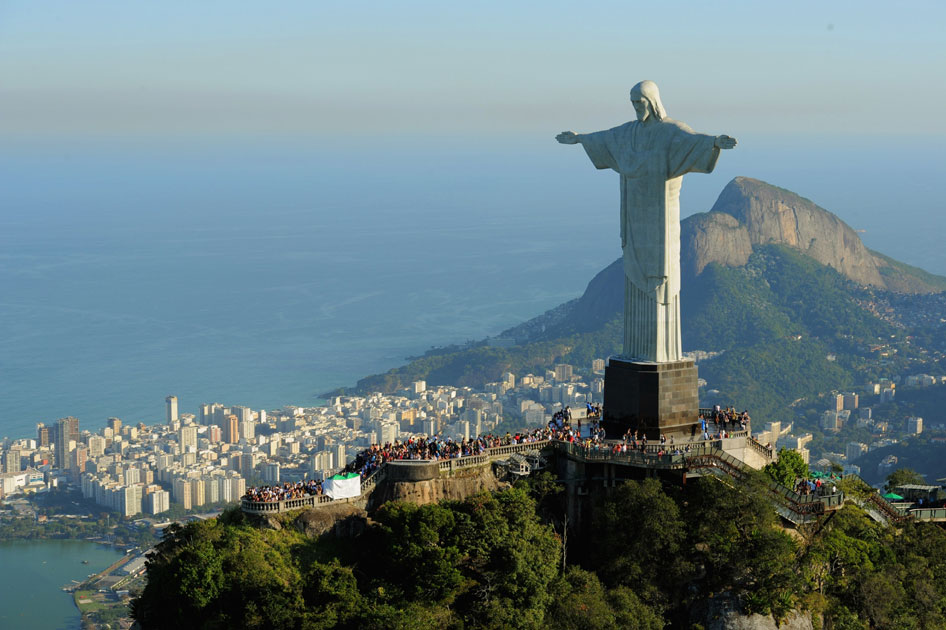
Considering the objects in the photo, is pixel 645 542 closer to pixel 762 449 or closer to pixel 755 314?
pixel 762 449

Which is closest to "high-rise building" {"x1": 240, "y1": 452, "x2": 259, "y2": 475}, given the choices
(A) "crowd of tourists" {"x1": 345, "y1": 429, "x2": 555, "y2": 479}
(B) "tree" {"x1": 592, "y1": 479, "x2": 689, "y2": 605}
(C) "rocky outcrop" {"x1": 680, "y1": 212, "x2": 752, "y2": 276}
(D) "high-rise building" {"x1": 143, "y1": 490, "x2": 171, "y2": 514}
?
(D) "high-rise building" {"x1": 143, "y1": 490, "x2": 171, "y2": 514}

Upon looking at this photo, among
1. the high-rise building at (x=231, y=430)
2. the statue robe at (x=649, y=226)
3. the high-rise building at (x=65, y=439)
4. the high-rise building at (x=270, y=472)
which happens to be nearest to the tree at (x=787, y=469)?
the statue robe at (x=649, y=226)

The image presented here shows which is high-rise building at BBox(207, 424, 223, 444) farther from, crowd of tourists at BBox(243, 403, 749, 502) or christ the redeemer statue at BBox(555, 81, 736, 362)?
christ the redeemer statue at BBox(555, 81, 736, 362)

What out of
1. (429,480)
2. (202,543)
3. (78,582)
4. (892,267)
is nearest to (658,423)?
(429,480)

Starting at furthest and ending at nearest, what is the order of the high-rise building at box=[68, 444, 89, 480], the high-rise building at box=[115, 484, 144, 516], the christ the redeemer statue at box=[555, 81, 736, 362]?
the high-rise building at box=[68, 444, 89, 480] → the high-rise building at box=[115, 484, 144, 516] → the christ the redeemer statue at box=[555, 81, 736, 362]

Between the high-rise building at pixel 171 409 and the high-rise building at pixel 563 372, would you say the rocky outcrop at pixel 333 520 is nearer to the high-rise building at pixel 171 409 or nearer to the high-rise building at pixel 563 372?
the high-rise building at pixel 171 409
